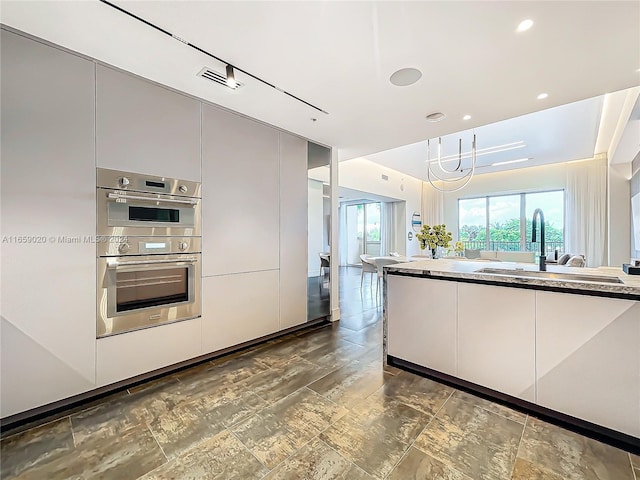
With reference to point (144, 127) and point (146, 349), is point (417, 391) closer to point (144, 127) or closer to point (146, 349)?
point (146, 349)

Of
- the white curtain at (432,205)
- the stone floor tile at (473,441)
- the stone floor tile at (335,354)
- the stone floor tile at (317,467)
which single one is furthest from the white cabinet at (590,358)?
the white curtain at (432,205)

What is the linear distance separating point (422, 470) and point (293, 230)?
263 centimetres

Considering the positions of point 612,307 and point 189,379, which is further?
point 189,379

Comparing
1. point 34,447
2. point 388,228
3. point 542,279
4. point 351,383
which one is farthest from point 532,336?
point 388,228

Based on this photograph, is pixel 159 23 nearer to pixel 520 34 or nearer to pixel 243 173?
pixel 243 173

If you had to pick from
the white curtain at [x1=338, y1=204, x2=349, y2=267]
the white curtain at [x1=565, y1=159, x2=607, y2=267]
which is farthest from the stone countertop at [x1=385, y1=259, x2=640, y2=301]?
the white curtain at [x1=338, y1=204, x2=349, y2=267]

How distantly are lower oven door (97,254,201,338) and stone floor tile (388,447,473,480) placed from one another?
6.60 ft

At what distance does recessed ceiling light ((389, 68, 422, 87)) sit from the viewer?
7.14ft

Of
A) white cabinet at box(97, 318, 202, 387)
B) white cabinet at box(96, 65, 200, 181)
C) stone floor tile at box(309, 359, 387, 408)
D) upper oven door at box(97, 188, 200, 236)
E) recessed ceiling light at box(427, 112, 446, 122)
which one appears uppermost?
recessed ceiling light at box(427, 112, 446, 122)

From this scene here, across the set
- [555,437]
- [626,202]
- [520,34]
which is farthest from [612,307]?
[626,202]

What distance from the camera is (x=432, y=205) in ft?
33.5

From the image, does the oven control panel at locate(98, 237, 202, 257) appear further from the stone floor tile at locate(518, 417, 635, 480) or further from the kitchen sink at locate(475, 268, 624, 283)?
the stone floor tile at locate(518, 417, 635, 480)

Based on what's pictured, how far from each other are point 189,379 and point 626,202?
8.82 m

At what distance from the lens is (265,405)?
2037 mm
